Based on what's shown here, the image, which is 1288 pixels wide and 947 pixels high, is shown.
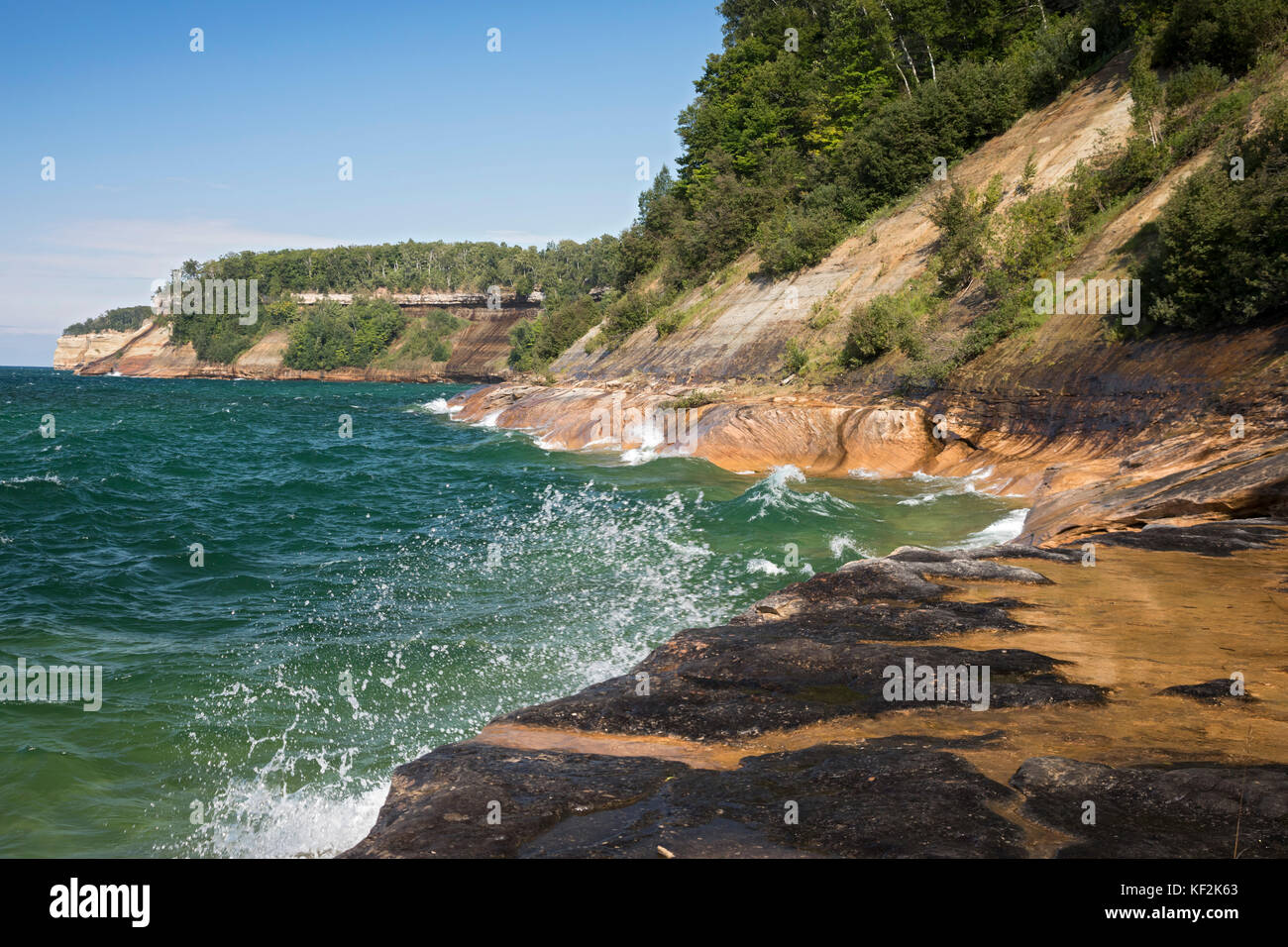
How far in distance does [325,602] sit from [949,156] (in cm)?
3029

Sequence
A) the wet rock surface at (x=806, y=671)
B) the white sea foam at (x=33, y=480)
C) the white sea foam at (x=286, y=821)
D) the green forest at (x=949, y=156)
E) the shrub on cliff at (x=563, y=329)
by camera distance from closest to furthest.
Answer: the white sea foam at (x=286, y=821)
the wet rock surface at (x=806, y=671)
the green forest at (x=949, y=156)
the white sea foam at (x=33, y=480)
the shrub on cliff at (x=563, y=329)

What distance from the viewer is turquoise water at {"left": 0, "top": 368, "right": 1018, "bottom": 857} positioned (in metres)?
7.57

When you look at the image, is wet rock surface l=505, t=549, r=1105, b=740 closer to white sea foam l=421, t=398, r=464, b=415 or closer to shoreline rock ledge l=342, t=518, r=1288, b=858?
shoreline rock ledge l=342, t=518, r=1288, b=858

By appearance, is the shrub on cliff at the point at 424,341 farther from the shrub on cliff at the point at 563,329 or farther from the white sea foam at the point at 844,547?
the white sea foam at the point at 844,547

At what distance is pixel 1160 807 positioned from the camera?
4.35 metres

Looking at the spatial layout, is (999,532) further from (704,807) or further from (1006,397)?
(704,807)

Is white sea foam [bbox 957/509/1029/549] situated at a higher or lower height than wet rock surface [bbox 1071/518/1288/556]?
lower

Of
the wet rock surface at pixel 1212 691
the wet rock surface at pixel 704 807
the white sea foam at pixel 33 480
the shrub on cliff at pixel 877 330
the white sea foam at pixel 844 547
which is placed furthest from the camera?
the shrub on cliff at pixel 877 330

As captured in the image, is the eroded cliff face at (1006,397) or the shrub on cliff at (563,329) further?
the shrub on cliff at (563,329)

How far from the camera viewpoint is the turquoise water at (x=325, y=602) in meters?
7.57

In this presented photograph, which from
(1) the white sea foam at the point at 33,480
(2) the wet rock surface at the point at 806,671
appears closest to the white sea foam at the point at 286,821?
(2) the wet rock surface at the point at 806,671

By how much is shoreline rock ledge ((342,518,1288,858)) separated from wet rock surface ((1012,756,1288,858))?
13 mm

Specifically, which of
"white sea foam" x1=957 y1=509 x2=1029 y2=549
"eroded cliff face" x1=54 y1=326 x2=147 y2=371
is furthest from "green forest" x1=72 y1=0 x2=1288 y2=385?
"eroded cliff face" x1=54 y1=326 x2=147 y2=371

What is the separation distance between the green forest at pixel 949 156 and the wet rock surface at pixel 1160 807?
14.4 meters
